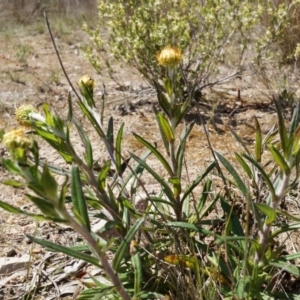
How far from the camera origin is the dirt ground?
1.74 metres

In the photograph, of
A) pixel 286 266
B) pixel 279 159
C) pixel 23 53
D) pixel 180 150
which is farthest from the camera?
pixel 23 53

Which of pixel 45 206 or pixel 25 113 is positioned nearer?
pixel 45 206

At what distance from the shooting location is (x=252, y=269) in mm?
1352

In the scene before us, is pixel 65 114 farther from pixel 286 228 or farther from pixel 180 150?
pixel 286 228

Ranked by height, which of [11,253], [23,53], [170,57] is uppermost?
[170,57]

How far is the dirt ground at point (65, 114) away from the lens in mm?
1744

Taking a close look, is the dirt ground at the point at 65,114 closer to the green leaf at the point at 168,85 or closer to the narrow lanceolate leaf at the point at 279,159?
the green leaf at the point at 168,85

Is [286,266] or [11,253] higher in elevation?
[286,266]

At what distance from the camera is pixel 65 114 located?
324cm

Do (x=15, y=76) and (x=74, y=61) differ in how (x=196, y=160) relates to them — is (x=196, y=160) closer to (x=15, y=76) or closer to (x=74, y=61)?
(x=15, y=76)

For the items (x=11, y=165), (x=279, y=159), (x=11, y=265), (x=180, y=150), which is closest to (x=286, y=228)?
(x=279, y=159)

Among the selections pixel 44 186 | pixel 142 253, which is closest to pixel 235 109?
pixel 142 253

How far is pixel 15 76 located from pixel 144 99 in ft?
4.07

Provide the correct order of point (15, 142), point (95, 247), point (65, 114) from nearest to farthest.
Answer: point (15, 142) → point (95, 247) → point (65, 114)
